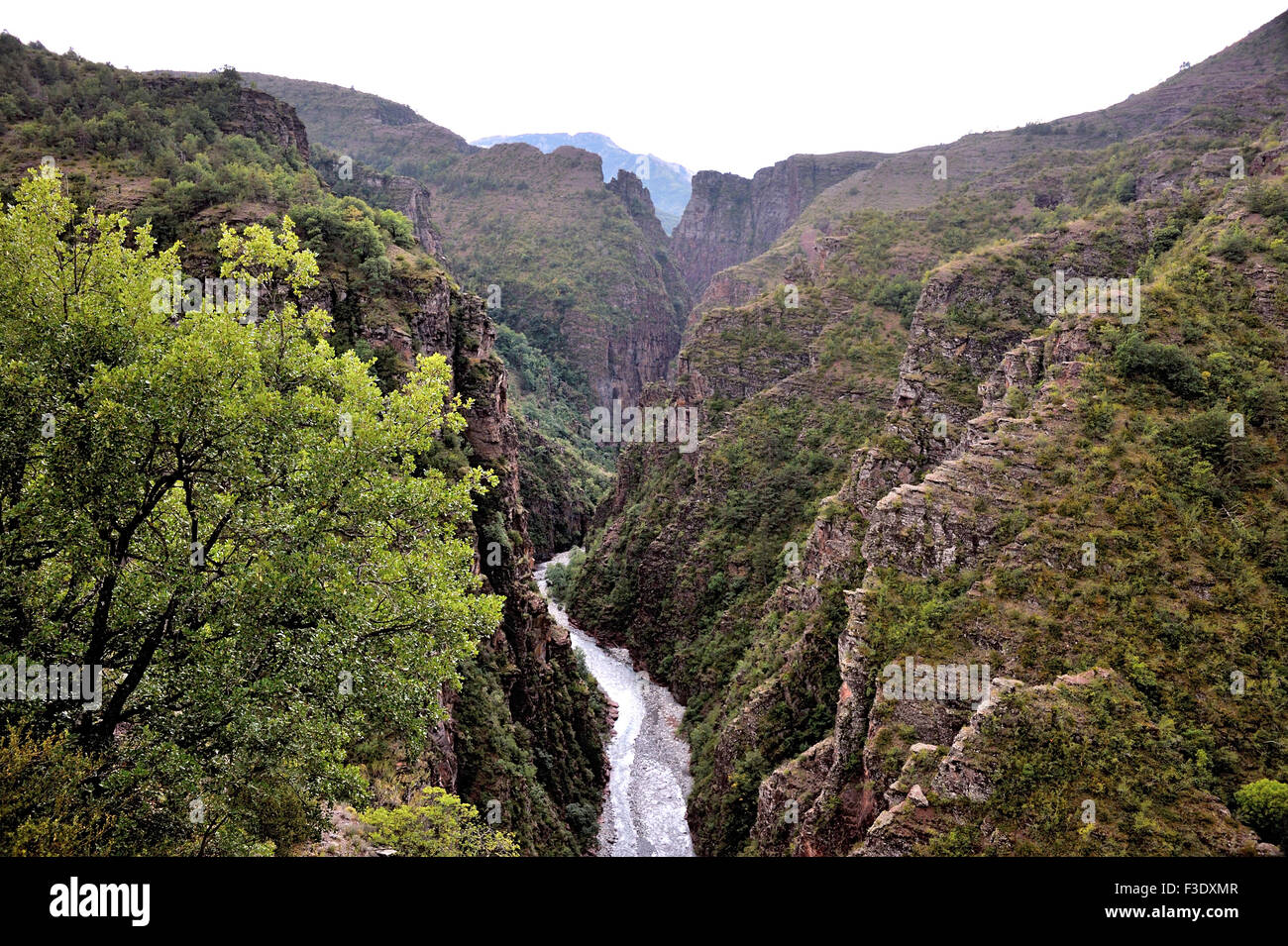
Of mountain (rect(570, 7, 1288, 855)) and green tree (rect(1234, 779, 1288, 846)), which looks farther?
mountain (rect(570, 7, 1288, 855))

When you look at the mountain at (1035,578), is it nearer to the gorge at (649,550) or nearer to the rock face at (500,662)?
the gorge at (649,550)

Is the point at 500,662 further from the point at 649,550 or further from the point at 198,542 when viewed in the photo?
the point at 649,550

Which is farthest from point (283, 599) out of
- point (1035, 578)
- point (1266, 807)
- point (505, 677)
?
point (505, 677)

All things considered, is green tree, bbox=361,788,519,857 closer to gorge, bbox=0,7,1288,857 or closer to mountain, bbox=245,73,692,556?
gorge, bbox=0,7,1288,857

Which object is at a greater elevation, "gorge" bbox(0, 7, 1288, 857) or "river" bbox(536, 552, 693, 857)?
"gorge" bbox(0, 7, 1288, 857)

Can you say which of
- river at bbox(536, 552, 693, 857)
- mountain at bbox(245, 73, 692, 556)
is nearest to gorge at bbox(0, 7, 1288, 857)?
river at bbox(536, 552, 693, 857)
